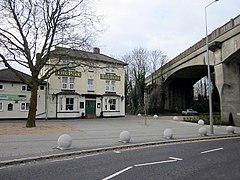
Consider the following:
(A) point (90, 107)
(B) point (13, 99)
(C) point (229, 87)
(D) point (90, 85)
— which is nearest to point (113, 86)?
(D) point (90, 85)

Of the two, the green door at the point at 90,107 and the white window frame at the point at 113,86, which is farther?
the white window frame at the point at 113,86

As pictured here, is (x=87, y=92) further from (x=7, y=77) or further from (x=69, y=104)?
(x=7, y=77)

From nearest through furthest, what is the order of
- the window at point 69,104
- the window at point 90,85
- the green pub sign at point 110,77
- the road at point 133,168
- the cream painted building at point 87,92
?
the road at point 133,168, the cream painted building at point 87,92, the window at point 69,104, the window at point 90,85, the green pub sign at point 110,77

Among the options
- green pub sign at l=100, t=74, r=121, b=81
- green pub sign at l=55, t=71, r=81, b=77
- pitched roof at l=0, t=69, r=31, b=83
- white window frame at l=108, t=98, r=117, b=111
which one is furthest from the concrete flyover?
pitched roof at l=0, t=69, r=31, b=83

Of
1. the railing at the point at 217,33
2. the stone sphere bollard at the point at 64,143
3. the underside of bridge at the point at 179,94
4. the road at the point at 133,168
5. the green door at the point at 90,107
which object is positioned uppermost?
the railing at the point at 217,33

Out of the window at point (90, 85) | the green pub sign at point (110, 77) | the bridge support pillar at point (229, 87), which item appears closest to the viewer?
the bridge support pillar at point (229, 87)

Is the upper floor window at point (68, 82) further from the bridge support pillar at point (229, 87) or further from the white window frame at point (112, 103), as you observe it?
the bridge support pillar at point (229, 87)

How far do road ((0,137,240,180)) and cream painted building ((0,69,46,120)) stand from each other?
26.5 metres

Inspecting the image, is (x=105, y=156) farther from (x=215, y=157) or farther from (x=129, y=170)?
(x=215, y=157)

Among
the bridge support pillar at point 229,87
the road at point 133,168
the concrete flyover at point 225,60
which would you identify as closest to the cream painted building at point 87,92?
the concrete flyover at point 225,60

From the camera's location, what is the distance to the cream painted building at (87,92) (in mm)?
37156

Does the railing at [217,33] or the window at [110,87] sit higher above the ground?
the railing at [217,33]

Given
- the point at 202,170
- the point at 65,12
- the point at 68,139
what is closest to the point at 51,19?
the point at 65,12

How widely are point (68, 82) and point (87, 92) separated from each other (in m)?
3.54
